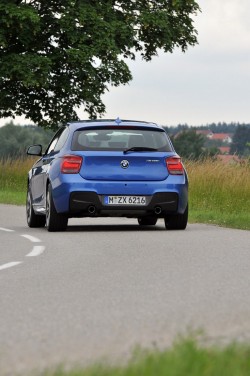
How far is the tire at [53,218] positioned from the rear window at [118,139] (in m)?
0.93

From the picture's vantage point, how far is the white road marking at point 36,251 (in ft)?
45.0

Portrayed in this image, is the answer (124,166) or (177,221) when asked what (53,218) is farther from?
(177,221)

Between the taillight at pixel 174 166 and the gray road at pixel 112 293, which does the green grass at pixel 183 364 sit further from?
the taillight at pixel 174 166

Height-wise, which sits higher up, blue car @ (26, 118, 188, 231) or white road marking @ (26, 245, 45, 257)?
blue car @ (26, 118, 188, 231)

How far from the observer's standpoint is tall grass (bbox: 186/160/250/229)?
83.3ft

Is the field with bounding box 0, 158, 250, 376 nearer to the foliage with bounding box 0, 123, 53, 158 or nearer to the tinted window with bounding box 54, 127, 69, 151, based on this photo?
the tinted window with bounding box 54, 127, 69, 151

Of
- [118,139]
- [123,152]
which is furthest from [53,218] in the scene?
[118,139]

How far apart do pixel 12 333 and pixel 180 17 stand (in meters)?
42.2

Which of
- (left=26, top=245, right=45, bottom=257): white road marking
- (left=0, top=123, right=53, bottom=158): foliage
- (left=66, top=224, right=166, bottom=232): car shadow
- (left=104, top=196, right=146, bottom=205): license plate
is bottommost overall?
(left=0, top=123, right=53, bottom=158): foliage

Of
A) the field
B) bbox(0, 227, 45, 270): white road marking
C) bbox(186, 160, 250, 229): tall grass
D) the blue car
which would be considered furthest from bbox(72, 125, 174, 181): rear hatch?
bbox(186, 160, 250, 229): tall grass

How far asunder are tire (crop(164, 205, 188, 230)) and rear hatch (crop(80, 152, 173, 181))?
0.82 meters

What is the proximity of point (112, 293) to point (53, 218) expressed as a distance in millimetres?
8246

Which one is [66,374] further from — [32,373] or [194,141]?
[194,141]

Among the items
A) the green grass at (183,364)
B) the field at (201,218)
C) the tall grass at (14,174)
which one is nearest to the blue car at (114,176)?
the field at (201,218)
